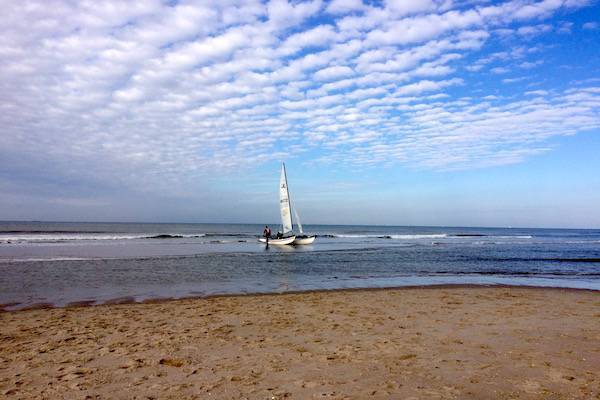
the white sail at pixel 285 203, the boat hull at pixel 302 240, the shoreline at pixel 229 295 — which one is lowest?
the shoreline at pixel 229 295

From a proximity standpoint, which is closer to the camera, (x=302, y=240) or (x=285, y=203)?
(x=302, y=240)

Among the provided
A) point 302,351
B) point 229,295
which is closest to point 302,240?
point 229,295

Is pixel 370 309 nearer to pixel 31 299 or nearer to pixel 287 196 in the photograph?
pixel 31 299

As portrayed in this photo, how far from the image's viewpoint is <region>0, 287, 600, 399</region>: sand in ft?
17.6

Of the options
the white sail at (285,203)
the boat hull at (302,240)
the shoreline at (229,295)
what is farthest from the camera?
the white sail at (285,203)

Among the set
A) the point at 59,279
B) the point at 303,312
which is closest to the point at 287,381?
the point at 303,312

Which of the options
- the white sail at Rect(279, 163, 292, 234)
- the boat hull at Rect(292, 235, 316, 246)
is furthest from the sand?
the white sail at Rect(279, 163, 292, 234)

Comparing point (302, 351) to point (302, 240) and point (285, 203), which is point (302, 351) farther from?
point (285, 203)

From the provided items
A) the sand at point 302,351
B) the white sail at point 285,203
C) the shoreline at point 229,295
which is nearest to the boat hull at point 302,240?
the white sail at point 285,203

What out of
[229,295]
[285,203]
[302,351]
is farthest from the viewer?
[285,203]

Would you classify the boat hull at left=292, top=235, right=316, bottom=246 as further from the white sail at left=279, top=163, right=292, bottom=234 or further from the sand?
the sand

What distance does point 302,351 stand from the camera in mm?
7062

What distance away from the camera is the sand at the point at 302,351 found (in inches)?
211

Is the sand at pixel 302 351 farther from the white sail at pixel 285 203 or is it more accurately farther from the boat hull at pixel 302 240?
the white sail at pixel 285 203
